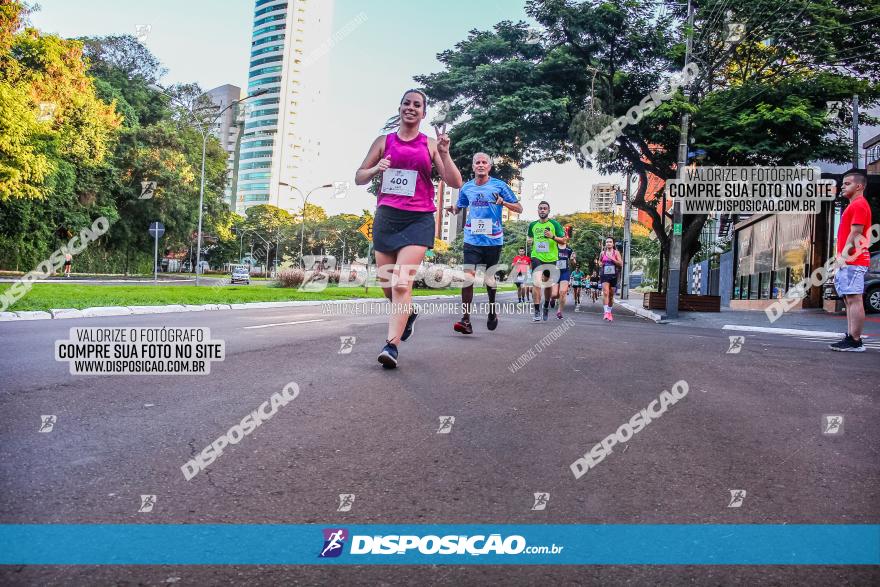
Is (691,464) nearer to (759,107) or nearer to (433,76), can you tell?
(759,107)

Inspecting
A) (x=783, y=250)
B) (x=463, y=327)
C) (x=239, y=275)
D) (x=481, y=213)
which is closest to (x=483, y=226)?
(x=481, y=213)

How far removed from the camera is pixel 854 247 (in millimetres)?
7531

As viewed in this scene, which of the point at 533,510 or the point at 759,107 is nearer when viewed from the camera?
the point at 533,510

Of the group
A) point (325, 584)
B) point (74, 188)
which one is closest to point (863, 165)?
point (325, 584)

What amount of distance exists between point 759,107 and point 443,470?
63.3ft

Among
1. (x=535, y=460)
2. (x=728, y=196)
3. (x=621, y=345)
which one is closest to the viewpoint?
(x=535, y=460)

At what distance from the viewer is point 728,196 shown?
2064 centimetres

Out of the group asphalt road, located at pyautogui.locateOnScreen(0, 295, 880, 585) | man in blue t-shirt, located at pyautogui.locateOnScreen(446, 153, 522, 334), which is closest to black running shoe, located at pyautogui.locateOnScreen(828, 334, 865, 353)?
asphalt road, located at pyautogui.locateOnScreen(0, 295, 880, 585)

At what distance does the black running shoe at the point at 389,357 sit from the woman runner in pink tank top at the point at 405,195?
29 millimetres

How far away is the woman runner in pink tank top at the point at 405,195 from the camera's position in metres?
5.40

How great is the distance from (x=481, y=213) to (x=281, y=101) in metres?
164

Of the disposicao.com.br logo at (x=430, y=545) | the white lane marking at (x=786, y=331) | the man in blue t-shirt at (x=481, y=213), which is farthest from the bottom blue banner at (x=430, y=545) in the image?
the white lane marking at (x=786, y=331)

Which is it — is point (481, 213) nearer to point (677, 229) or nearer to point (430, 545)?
point (430, 545)

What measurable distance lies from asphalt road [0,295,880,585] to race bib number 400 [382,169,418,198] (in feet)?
5.07
